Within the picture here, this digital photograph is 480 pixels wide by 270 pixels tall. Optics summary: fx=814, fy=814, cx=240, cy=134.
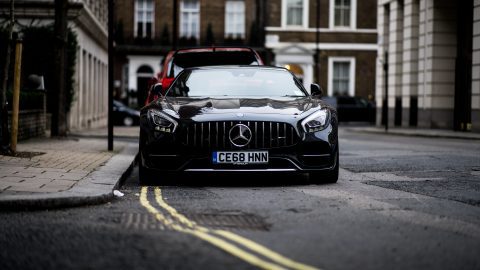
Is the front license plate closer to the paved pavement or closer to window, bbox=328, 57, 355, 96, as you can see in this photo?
the paved pavement

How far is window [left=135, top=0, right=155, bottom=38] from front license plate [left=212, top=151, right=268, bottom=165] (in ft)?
150

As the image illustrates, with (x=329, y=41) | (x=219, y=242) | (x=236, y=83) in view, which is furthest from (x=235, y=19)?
(x=219, y=242)

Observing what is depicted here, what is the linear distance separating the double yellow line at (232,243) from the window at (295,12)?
4840 centimetres

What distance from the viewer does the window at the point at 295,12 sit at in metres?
54.5

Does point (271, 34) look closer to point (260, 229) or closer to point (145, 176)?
point (145, 176)

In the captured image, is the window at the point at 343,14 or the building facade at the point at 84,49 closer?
the building facade at the point at 84,49

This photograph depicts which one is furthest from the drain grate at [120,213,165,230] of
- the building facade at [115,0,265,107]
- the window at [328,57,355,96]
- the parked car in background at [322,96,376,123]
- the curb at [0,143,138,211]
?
the window at [328,57,355,96]

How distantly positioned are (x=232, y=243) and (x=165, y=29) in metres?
49.0

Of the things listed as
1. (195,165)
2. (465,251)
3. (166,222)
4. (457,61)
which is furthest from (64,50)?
(457,61)

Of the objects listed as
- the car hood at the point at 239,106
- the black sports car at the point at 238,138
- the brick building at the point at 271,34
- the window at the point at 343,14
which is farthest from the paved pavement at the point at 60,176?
the window at the point at 343,14

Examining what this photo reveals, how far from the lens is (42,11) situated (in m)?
24.4

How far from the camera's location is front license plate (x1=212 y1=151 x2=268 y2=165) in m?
8.72

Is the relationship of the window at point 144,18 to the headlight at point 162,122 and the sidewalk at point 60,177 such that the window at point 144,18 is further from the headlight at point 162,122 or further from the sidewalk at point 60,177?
the headlight at point 162,122

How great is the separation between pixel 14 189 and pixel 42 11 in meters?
17.7
